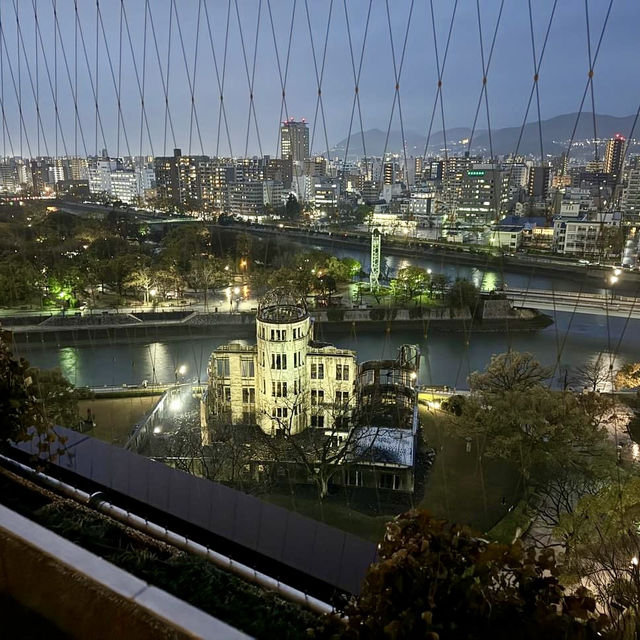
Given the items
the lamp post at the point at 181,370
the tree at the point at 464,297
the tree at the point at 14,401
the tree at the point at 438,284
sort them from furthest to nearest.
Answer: the tree at the point at 438,284
the tree at the point at 464,297
the lamp post at the point at 181,370
the tree at the point at 14,401

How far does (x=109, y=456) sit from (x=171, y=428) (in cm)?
424

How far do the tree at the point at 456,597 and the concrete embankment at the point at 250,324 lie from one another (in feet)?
27.1

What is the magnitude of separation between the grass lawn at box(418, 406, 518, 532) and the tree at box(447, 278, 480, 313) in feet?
16.1

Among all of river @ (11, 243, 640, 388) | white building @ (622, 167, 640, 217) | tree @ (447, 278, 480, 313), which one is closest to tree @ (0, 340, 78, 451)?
river @ (11, 243, 640, 388)

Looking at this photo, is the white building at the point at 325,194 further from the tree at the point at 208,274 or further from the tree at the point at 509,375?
the tree at the point at 509,375

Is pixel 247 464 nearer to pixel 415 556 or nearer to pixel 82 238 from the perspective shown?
pixel 415 556

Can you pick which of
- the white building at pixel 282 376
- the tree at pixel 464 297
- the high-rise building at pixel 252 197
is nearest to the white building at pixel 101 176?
the high-rise building at pixel 252 197

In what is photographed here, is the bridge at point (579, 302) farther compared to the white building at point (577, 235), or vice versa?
the white building at point (577, 235)

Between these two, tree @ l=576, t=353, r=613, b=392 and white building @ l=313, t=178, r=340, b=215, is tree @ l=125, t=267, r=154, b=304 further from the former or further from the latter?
white building @ l=313, t=178, r=340, b=215

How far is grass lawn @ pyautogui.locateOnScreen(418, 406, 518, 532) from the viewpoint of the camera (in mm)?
3900

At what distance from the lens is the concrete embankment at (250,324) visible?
348 inches

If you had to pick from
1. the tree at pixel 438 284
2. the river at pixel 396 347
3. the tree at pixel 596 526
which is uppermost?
the tree at pixel 596 526

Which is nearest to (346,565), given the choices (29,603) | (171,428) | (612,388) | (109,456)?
(29,603)

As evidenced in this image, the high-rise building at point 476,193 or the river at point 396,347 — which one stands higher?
the high-rise building at point 476,193
